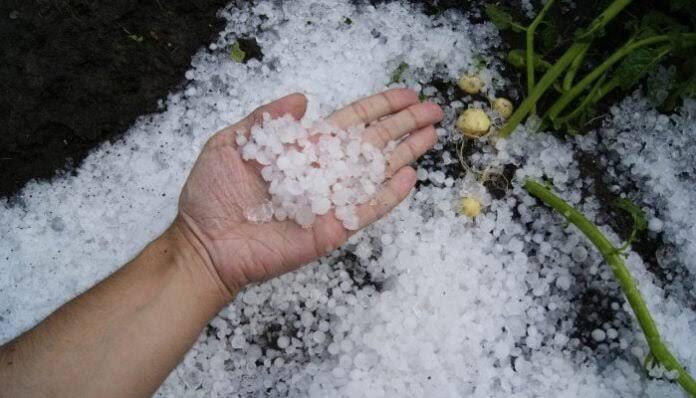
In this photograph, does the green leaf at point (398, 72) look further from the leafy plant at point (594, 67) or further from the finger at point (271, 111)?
the finger at point (271, 111)

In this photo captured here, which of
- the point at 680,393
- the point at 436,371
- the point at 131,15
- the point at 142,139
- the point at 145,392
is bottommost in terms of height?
the point at 680,393

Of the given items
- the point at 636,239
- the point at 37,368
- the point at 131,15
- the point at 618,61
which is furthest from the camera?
the point at 131,15

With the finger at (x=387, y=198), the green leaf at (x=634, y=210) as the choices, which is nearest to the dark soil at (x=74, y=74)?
the finger at (x=387, y=198)

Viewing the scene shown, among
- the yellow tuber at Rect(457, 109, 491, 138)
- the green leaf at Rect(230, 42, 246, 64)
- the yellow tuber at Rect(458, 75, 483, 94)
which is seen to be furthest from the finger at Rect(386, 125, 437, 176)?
the green leaf at Rect(230, 42, 246, 64)

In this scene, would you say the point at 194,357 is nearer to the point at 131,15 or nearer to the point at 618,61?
the point at 131,15

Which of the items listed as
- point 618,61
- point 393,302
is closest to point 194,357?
point 393,302
